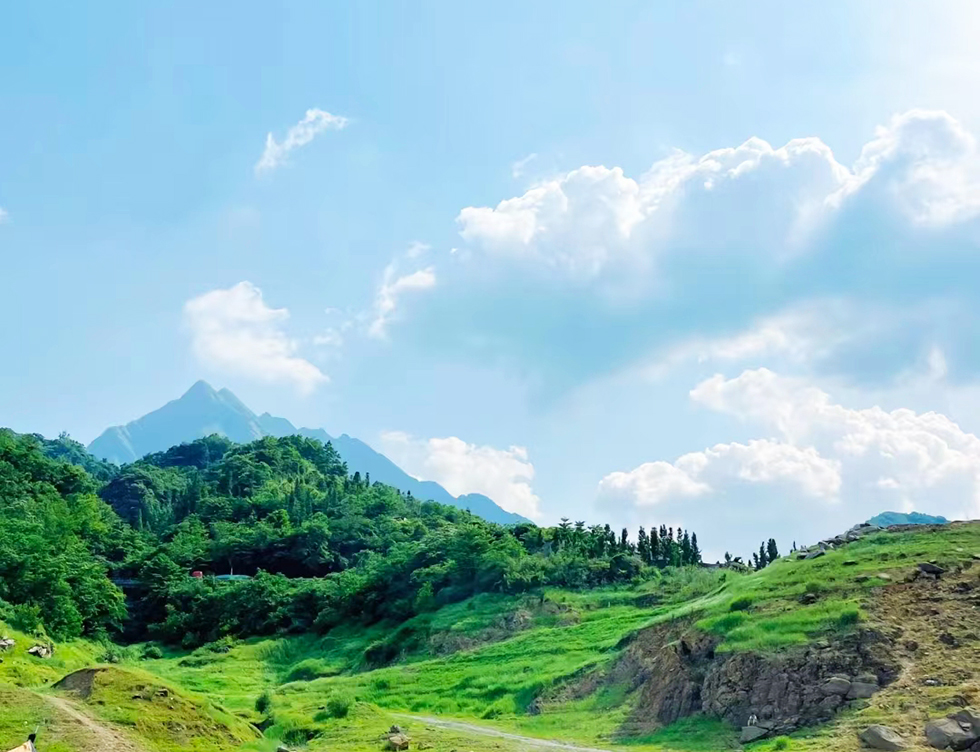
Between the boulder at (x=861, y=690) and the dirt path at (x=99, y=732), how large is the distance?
20.6 m

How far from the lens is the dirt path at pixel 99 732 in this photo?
2331 centimetres

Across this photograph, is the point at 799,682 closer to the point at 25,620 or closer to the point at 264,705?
the point at 264,705

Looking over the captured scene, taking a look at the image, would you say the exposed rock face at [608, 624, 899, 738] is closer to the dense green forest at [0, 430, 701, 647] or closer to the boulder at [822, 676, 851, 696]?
the boulder at [822, 676, 851, 696]

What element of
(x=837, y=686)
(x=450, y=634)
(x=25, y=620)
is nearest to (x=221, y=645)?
(x=450, y=634)

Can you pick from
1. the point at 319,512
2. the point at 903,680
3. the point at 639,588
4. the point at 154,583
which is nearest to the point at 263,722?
the point at 903,680

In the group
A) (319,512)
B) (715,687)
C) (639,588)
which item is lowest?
(715,687)

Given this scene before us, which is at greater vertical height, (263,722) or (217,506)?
(217,506)

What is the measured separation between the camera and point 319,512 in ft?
376

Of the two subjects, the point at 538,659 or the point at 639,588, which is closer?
the point at 538,659

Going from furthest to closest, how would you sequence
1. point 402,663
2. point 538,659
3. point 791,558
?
point 402,663 < point 538,659 < point 791,558

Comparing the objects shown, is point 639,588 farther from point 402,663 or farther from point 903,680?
point 903,680

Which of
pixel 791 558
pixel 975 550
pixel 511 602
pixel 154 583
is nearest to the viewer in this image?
pixel 975 550

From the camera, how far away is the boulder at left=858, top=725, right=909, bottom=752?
81.6 feet

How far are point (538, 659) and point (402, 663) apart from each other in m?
14.4
